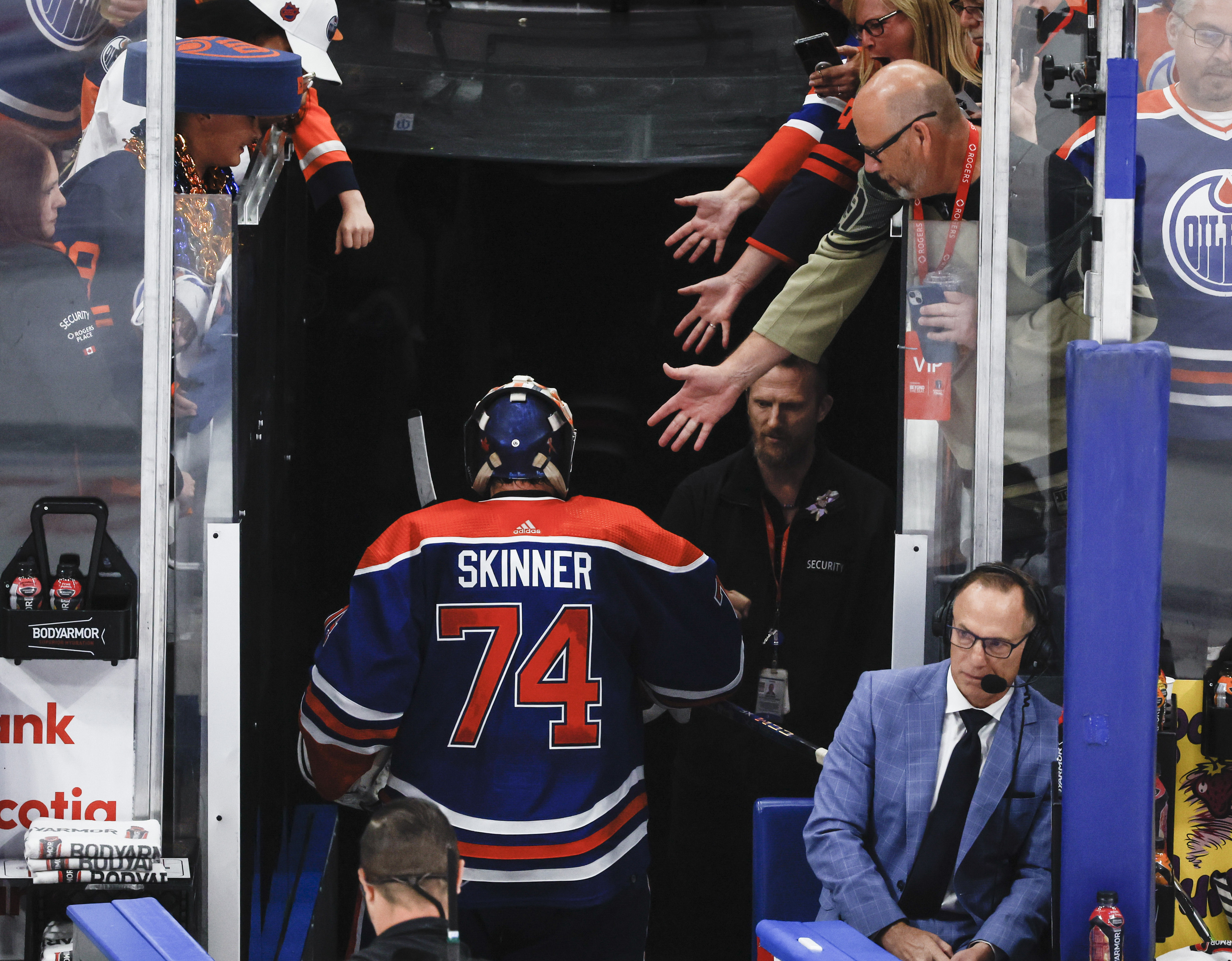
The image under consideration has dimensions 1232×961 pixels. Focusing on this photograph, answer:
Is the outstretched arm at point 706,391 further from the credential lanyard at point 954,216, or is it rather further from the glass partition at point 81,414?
the glass partition at point 81,414

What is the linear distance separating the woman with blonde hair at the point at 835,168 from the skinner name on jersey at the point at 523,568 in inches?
→ 45.9

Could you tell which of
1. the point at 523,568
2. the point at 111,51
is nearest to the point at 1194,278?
the point at 523,568

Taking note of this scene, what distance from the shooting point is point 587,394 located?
392cm

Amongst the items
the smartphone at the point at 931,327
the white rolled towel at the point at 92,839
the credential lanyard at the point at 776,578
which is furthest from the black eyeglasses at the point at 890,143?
the white rolled towel at the point at 92,839

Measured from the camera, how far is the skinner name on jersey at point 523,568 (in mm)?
2914

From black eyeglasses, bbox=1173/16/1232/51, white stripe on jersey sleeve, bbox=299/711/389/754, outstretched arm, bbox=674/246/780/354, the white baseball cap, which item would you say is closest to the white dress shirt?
white stripe on jersey sleeve, bbox=299/711/389/754

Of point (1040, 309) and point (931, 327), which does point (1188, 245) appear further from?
point (931, 327)

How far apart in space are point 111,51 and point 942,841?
2.30m

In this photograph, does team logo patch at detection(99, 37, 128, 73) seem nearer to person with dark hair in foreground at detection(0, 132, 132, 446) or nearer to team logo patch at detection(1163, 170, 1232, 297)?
person with dark hair in foreground at detection(0, 132, 132, 446)

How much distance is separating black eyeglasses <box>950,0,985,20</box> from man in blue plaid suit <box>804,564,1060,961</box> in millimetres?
1512

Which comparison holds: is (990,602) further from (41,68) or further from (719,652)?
(41,68)

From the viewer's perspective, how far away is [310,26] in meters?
3.81

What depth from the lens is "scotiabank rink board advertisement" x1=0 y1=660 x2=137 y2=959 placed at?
2729 mm

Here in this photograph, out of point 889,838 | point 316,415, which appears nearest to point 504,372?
point 316,415
